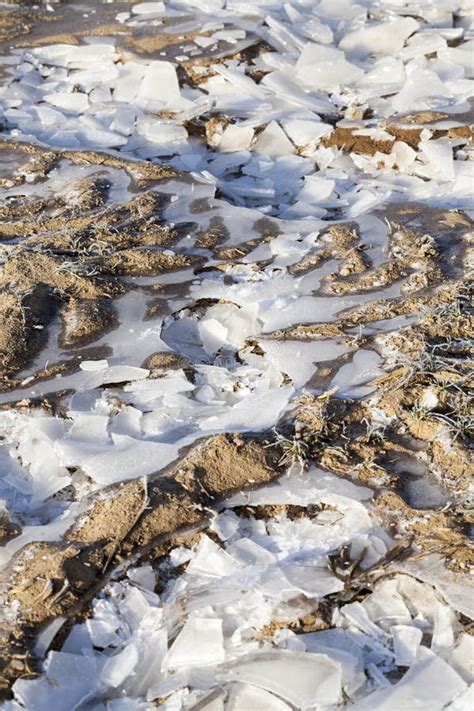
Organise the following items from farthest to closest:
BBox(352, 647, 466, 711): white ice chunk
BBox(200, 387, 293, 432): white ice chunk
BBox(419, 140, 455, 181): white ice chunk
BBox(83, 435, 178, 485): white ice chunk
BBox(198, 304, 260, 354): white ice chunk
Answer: BBox(419, 140, 455, 181): white ice chunk → BBox(198, 304, 260, 354): white ice chunk → BBox(200, 387, 293, 432): white ice chunk → BBox(83, 435, 178, 485): white ice chunk → BBox(352, 647, 466, 711): white ice chunk

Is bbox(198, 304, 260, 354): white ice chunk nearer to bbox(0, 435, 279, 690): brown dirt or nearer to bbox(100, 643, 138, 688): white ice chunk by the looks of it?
bbox(0, 435, 279, 690): brown dirt

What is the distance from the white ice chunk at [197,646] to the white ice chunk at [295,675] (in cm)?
6

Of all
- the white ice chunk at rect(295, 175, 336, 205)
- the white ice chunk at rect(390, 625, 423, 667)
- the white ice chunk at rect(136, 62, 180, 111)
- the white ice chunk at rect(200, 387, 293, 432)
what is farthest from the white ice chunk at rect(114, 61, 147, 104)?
the white ice chunk at rect(390, 625, 423, 667)

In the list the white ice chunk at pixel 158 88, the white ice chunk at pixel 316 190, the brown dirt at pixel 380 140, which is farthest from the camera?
the white ice chunk at pixel 158 88

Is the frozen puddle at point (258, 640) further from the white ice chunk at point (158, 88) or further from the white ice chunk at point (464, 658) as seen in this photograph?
the white ice chunk at point (158, 88)

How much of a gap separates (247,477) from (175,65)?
4.11 m

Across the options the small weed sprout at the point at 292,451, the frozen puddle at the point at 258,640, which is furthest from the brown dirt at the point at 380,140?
the frozen puddle at the point at 258,640

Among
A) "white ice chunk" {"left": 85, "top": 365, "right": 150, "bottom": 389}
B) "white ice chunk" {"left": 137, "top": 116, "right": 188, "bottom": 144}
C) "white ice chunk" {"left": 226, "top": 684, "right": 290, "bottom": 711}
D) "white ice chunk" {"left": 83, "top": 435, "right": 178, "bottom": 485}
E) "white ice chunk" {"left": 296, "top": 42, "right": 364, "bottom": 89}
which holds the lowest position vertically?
"white ice chunk" {"left": 226, "top": 684, "right": 290, "bottom": 711}

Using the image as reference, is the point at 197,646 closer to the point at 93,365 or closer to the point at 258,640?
the point at 258,640

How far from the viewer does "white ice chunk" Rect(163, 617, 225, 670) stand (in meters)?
2.12

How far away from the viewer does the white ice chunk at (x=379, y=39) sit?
6.12 meters

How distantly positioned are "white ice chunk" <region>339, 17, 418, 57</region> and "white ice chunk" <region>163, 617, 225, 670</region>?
4.94 m

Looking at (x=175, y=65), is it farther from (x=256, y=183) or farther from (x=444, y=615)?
(x=444, y=615)

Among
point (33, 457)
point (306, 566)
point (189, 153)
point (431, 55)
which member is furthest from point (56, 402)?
point (431, 55)
